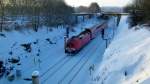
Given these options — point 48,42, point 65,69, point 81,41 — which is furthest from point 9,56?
point 48,42

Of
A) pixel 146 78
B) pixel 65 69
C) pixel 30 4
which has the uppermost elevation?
pixel 30 4

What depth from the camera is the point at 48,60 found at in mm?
31438

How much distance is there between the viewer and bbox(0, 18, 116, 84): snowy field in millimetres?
23941

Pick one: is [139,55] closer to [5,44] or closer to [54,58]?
[54,58]

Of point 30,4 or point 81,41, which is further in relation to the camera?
point 30,4

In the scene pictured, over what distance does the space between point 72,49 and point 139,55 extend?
48.7ft

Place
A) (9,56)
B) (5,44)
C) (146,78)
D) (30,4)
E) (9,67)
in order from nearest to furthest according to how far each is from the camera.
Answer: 1. (146,78)
2. (9,67)
3. (9,56)
4. (5,44)
5. (30,4)

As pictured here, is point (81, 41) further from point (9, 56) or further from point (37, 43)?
point (9, 56)

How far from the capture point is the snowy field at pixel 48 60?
23.9 m

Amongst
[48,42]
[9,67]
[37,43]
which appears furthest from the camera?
[48,42]

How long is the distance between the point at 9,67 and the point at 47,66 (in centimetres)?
356

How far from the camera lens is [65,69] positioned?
27.3 meters

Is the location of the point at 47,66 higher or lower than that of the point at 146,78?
lower

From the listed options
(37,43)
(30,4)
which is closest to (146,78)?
(37,43)
